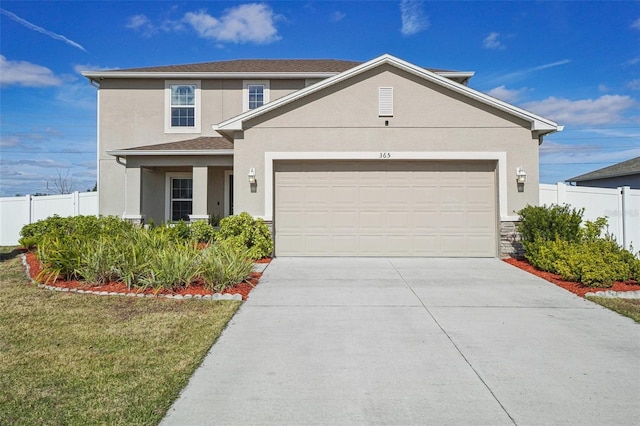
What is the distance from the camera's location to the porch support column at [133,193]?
14.6 metres

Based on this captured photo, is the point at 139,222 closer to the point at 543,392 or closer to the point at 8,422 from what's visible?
the point at 8,422

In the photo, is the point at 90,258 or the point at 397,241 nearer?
the point at 90,258

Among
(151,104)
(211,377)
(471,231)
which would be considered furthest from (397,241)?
(151,104)

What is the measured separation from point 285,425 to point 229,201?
13889 millimetres

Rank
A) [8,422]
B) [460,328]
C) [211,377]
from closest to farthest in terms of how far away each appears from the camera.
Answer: [8,422], [211,377], [460,328]

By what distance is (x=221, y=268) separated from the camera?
762 cm

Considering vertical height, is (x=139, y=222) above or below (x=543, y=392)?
above

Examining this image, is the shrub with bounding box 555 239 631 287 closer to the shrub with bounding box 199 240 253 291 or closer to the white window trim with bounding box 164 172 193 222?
the shrub with bounding box 199 240 253 291

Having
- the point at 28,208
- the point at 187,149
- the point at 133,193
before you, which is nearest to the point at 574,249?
the point at 187,149

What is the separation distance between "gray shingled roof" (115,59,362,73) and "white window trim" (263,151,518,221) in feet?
20.0

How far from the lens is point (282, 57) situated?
65.1 feet

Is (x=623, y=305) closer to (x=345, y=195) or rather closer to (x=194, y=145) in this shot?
(x=345, y=195)

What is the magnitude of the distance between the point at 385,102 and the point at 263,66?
299 inches

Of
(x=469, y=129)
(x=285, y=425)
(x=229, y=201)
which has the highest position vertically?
(x=469, y=129)
